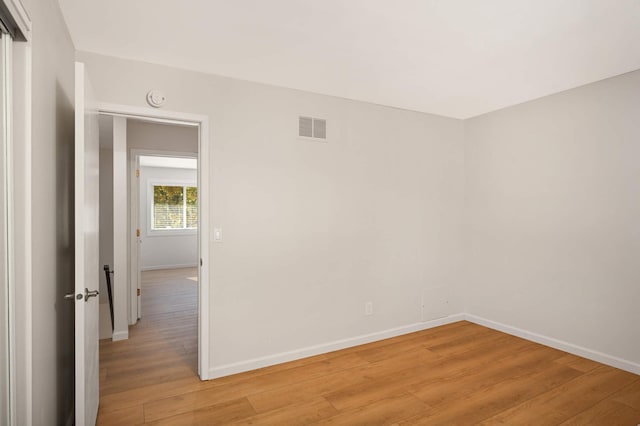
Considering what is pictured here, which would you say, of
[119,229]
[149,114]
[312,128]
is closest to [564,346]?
[312,128]

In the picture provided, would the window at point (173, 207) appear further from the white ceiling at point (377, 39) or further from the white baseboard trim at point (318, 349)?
the white ceiling at point (377, 39)

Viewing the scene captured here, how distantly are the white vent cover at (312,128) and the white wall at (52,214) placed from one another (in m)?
1.75

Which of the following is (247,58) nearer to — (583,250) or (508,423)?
(508,423)

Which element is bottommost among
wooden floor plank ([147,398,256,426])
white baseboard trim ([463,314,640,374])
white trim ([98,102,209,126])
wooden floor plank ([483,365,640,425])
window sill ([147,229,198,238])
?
wooden floor plank ([147,398,256,426])

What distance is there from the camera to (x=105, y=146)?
5.01m

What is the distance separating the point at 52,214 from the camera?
183 cm

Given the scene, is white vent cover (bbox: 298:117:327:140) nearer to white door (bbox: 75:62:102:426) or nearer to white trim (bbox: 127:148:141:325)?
white door (bbox: 75:62:102:426)

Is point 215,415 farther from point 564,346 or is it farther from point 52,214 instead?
point 564,346

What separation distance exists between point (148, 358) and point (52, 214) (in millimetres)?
1987

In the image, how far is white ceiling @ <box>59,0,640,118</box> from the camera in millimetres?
1979

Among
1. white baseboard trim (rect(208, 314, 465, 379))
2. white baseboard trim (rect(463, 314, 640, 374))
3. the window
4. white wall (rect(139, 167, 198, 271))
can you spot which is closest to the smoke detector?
white baseboard trim (rect(208, 314, 465, 379))

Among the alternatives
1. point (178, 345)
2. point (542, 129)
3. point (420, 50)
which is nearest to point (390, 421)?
point (178, 345)

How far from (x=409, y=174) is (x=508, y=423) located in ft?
8.09

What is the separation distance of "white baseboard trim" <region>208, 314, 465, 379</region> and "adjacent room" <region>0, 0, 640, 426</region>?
0.02 m
